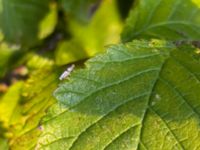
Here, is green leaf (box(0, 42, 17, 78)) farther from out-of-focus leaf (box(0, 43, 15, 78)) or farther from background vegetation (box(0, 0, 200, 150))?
background vegetation (box(0, 0, 200, 150))

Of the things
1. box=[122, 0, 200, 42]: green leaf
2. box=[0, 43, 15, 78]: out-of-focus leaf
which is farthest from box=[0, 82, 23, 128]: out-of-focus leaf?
box=[122, 0, 200, 42]: green leaf

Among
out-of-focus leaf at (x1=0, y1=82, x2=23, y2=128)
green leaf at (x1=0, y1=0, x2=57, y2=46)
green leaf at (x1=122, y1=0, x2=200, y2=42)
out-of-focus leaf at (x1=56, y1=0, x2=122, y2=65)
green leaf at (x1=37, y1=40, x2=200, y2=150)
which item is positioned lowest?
green leaf at (x1=37, y1=40, x2=200, y2=150)

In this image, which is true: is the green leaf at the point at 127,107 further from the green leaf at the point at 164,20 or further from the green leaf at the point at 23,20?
the green leaf at the point at 23,20

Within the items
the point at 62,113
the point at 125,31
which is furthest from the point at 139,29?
the point at 62,113

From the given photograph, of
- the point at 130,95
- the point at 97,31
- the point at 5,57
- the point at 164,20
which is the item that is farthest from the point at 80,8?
the point at 130,95

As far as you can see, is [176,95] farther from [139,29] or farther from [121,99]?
[139,29]

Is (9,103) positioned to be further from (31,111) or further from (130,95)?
(130,95)
